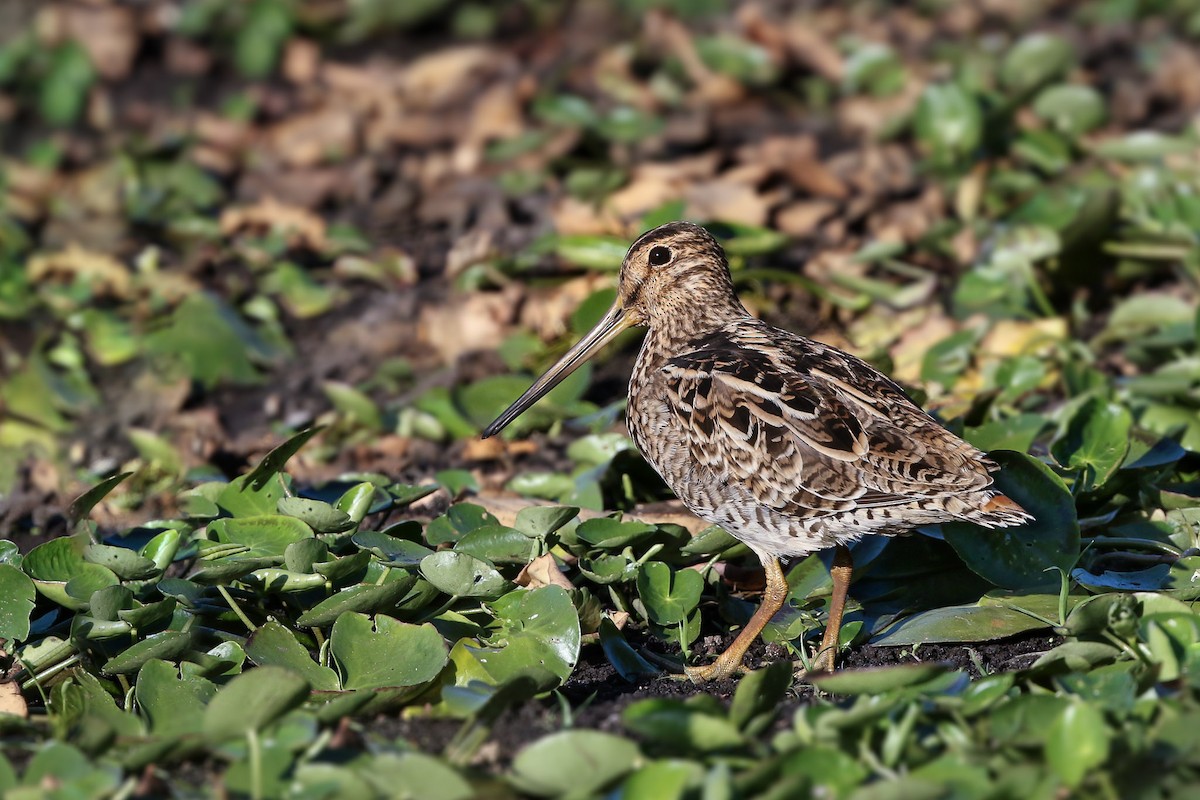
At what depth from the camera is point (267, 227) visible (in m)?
7.88

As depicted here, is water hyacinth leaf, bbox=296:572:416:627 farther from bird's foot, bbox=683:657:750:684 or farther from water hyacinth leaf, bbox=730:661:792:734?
water hyacinth leaf, bbox=730:661:792:734

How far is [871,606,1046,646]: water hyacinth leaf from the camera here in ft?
13.6

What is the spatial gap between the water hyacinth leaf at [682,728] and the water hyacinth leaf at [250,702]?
2.66 feet

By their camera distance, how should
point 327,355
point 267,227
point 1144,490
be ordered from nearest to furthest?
1. point 1144,490
2. point 327,355
3. point 267,227

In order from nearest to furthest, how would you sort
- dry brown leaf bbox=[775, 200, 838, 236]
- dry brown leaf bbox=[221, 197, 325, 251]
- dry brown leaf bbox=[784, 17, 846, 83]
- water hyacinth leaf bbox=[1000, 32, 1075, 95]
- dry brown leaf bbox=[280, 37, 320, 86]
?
1. dry brown leaf bbox=[775, 200, 838, 236]
2. dry brown leaf bbox=[221, 197, 325, 251]
3. water hyacinth leaf bbox=[1000, 32, 1075, 95]
4. dry brown leaf bbox=[784, 17, 846, 83]
5. dry brown leaf bbox=[280, 37, 320, 86]

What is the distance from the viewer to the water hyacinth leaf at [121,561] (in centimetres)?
415

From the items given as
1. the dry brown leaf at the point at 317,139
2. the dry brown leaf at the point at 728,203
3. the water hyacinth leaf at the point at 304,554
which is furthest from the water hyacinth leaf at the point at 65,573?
the dry brown leaf at the point at 317,139

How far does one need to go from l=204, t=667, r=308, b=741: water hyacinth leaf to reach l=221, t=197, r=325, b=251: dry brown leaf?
14.8ft

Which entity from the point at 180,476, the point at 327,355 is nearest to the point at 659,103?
the point at 327,355

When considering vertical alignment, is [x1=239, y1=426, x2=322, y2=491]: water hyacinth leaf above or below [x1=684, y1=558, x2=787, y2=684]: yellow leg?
above

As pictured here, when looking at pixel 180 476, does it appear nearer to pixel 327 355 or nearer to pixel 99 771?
pixel 327 355

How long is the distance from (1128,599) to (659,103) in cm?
544

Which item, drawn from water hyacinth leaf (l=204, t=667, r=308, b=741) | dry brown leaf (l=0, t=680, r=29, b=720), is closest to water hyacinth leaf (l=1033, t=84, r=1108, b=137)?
water hyacinth leaf (l=204, t=667, r=308, b=741)

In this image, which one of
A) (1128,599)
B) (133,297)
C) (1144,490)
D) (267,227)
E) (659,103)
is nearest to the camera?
(1128,599)
